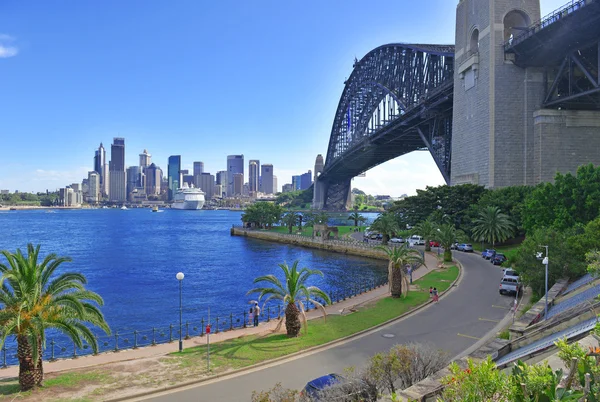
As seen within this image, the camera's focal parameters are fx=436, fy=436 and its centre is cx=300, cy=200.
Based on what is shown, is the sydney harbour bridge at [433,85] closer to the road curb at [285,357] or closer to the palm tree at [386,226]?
the palm tree at [386,226]

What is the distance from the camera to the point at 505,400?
6.38 metres

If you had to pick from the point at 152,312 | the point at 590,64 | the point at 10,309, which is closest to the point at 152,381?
the point at 10,309

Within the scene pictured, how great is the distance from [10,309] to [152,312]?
1983 centimetres

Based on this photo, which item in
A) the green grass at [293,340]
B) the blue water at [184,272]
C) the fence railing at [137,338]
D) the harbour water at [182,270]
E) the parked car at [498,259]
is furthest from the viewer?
the parked car at [498,259]

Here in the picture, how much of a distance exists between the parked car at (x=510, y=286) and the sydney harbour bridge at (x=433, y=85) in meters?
25.7

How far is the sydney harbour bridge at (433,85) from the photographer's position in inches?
1838

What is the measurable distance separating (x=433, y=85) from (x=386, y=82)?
30697mm

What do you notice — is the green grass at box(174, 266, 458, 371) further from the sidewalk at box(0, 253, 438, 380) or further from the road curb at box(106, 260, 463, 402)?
the sidewalk at box(0, 253, 438, 380)


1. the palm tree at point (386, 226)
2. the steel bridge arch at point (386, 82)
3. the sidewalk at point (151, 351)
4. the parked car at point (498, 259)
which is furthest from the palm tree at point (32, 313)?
the steel bridge arch at point (386, 82)

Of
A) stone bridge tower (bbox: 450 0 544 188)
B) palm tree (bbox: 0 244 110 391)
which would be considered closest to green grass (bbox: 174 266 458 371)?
palm tree (bbox: 0 244 110 391)

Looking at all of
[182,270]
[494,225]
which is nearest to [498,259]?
[494,225]

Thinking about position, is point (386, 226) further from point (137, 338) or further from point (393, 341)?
point (393, 341)

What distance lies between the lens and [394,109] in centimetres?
11375

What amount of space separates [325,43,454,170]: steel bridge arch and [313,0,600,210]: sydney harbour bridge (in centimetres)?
19
